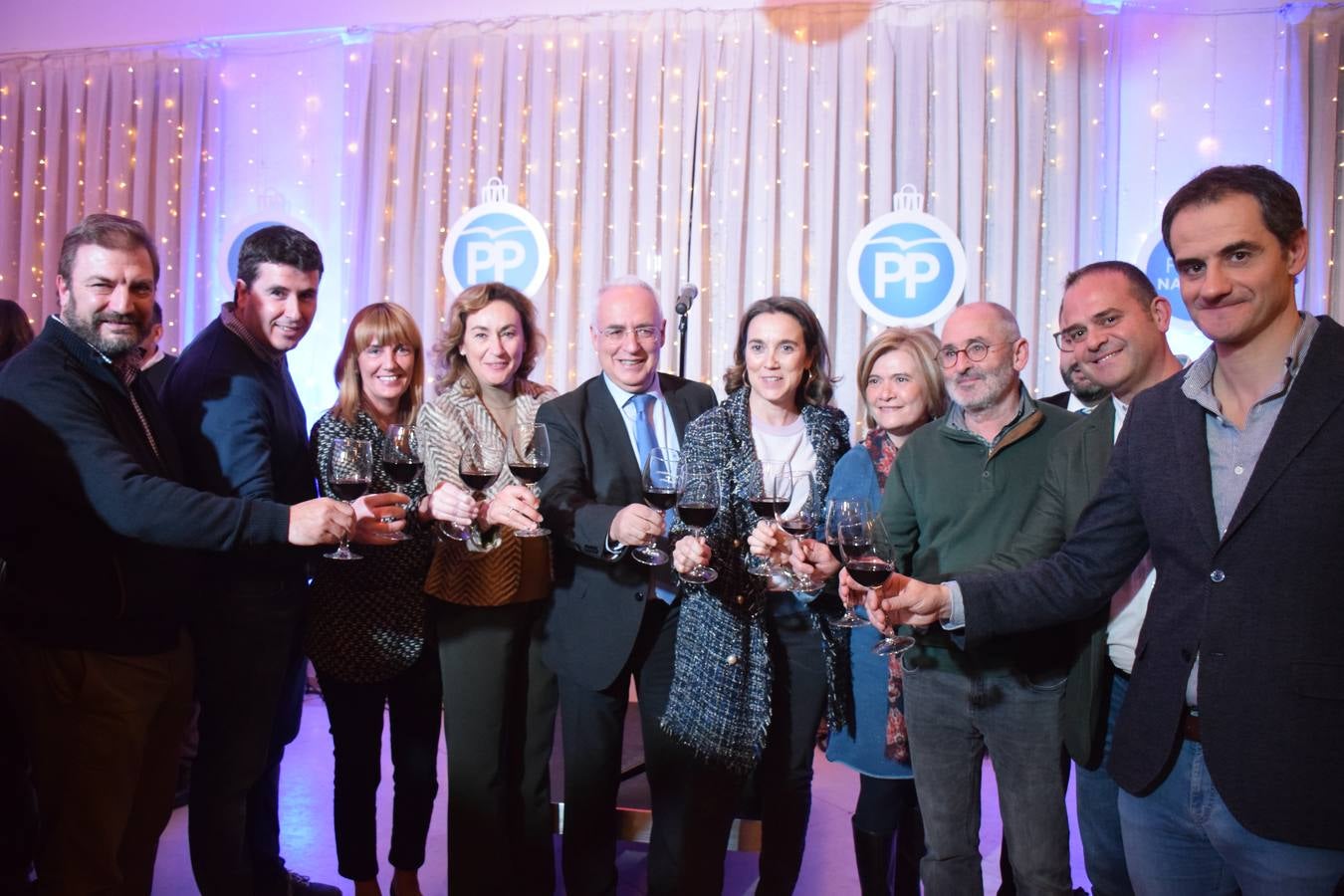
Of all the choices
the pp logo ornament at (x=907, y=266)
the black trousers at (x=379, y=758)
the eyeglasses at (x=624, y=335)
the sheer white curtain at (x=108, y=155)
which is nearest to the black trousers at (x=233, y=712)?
the black trousers at (x=379, y=758)

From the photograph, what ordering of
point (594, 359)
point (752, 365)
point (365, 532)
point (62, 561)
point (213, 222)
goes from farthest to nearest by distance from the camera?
point (213, 222) → point (594, 359) → point (752, 365) → point (365, 532) → point (62, 561)

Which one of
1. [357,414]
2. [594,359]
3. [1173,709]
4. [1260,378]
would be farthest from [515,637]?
[594,359]

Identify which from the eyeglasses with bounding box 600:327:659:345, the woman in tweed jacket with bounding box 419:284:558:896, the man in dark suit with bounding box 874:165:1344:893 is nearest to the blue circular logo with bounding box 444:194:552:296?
the woman in tweed jacket with bounding box 419:284:558:896

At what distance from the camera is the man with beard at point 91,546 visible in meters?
2.06

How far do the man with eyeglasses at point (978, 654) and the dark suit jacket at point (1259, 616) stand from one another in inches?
19.3

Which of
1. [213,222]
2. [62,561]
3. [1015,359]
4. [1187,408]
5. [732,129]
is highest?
[732,129]

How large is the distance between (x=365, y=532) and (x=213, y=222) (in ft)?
16.0

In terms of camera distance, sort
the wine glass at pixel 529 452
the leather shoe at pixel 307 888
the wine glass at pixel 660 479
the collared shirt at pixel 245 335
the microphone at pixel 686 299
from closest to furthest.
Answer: the wine glass at pixel 660 479 → the wine glass at pixel 529 452 → the collared shirt at pixel 245 335 → the leather shoe at pixel 307 888 → the microphone at pixel 686 299

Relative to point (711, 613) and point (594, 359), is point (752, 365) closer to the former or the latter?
point (711, 613)

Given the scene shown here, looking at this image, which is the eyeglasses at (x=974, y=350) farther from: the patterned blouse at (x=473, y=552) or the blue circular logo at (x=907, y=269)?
the blue circular logo at (x=907, y=269)

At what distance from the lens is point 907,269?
18.0 ft

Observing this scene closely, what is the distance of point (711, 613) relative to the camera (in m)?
2.54

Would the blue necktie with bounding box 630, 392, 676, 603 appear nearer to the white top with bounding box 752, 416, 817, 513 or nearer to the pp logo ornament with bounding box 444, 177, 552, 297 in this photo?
the white top with bounding box 752, 416, 817, 513

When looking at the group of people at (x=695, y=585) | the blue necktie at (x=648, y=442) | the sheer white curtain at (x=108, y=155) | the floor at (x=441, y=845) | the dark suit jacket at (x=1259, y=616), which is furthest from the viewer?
the sheer white curtain at (x=108, y=155)
